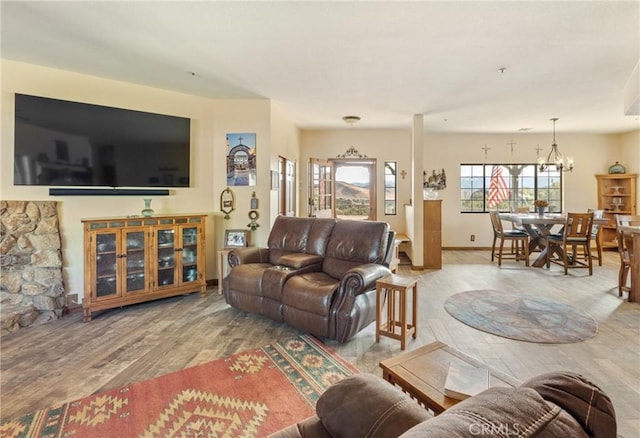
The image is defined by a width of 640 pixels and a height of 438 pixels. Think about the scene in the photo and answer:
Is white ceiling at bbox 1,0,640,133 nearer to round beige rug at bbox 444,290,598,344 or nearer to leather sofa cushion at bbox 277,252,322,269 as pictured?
leather sofa cushion at bbox 277,252,322,269

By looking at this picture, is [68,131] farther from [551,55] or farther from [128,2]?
→ [551,55]

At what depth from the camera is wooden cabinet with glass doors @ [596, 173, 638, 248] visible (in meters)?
6.87

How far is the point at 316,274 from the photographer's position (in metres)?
3.24

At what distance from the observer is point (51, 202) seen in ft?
11.1

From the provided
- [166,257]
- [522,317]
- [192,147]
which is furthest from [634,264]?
[192,147]

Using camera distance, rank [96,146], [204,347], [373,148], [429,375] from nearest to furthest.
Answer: [429,375], [204,347], [96,146], [373,148]

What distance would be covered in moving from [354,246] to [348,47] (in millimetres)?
1880

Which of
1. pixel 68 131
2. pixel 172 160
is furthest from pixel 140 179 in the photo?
pixel 68 131

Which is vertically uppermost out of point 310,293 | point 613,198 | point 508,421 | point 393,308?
point 613,198

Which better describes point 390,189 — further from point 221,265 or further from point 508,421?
point 508,421

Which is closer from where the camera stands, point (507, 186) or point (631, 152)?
point (631, 152)

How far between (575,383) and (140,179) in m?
4.27

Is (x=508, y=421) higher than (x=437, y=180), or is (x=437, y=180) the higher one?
(x=437, y=180)

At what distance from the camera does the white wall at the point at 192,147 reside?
325cm
